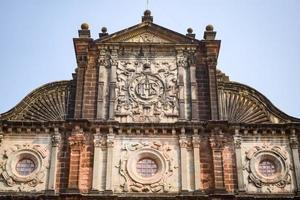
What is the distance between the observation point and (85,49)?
21562 millimetres

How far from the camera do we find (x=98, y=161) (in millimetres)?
19141

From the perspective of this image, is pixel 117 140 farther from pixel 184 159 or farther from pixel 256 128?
pixel 256 128

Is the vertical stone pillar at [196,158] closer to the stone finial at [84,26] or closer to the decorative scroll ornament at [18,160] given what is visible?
the decorative scroll ornament at [18,160]

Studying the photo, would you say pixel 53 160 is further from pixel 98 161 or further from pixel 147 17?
pixel 147 17

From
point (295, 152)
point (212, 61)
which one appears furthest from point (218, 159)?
point (212, 61)

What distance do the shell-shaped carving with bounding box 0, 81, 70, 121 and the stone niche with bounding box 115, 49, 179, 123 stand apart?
2148mm

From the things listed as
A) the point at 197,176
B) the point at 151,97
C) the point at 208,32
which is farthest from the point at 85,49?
the point at 197,176

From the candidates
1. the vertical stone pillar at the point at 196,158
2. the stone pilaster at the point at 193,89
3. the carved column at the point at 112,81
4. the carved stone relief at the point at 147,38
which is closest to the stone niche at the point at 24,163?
the carved column at the point at 112,81

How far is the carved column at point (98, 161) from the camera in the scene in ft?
61.5

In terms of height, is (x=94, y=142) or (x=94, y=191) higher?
(x=94, y=142)

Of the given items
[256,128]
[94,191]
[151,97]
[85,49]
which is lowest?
[94,191]

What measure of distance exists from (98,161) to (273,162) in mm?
6481

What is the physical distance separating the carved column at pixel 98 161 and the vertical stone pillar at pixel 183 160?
9.31 ft

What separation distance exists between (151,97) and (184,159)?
3.00 metres
